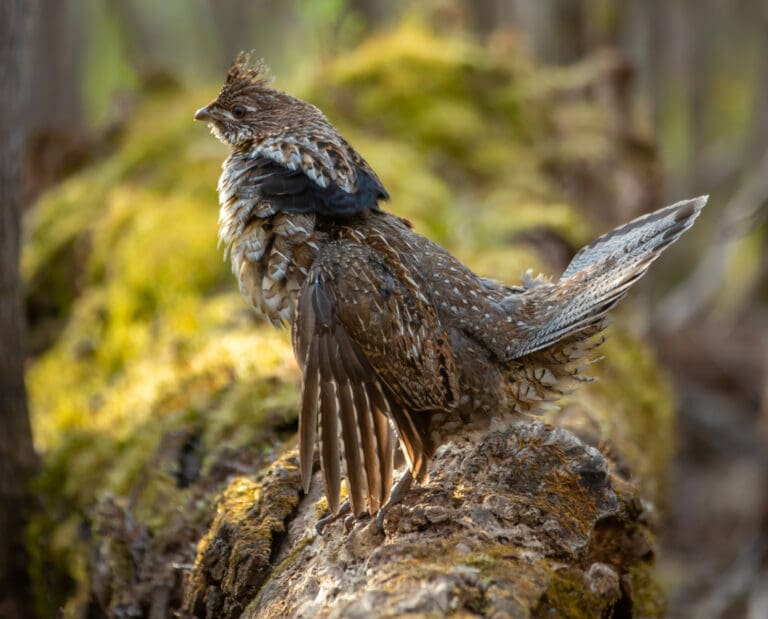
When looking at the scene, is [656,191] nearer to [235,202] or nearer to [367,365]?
[235,202]

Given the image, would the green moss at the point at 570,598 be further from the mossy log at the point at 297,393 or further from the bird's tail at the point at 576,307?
the bird's tail at the point at 576,307

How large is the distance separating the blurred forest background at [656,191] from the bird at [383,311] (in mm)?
1488

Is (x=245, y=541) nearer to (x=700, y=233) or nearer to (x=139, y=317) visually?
(x=139, y=317)

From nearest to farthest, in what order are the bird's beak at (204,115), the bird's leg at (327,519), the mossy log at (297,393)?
the mossy log at (297,393) → the bird's leg at (327,519) → the bird's beak at (204,115)

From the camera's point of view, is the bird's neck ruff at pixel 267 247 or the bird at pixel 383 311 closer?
the bird at pixel 383 311

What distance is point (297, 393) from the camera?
4219mm

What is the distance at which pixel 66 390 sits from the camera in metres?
5.73

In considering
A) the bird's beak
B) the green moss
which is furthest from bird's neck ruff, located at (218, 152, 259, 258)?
the green moss

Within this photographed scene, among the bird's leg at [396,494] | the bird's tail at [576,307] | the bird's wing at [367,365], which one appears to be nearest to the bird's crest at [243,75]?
the bird's wing at [367,365]

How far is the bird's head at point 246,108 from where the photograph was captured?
13.3ft

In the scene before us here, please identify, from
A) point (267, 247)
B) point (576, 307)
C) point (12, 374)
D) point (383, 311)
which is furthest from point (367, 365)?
point (12, 374)

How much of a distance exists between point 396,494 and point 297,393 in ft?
3.88

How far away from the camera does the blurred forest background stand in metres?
7.19

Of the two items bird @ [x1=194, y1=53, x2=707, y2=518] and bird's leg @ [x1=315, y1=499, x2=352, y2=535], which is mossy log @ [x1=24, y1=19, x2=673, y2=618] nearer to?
bird's leg @ [x1=315, y1=499, x2=352, y2=535]
